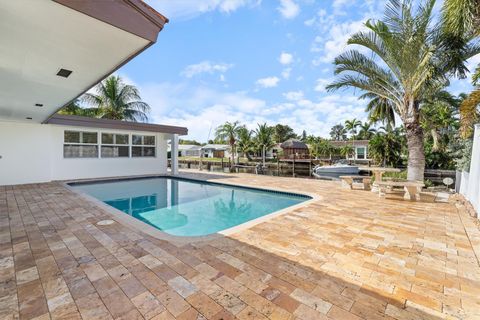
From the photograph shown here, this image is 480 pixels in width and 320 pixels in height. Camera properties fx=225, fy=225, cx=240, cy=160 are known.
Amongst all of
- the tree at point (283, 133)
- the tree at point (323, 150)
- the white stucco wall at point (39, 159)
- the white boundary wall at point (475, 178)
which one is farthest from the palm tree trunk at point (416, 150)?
the tree at point (283, 133)

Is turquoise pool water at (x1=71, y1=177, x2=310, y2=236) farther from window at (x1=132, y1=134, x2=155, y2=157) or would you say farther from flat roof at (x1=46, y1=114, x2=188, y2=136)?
flat roof at (x1=46, y1=114, x2=188, y2=136)

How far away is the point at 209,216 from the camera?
639 centimetres

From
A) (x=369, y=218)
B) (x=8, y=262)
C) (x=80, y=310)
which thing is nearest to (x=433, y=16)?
(x=369, y=218)

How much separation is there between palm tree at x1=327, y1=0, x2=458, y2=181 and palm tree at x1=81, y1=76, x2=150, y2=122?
623 inches

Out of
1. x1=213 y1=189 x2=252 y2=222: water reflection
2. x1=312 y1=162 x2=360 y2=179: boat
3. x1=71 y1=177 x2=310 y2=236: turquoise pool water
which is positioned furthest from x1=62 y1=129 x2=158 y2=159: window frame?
x1=312 y1=162 x2=360 y2=179: boat

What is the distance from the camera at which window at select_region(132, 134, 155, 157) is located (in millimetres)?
12836

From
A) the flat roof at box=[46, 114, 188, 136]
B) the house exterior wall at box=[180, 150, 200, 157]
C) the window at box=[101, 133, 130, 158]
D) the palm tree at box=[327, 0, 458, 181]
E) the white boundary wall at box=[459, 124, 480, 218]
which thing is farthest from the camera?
the house exterior wall at box=[180, 150, 200, 157]

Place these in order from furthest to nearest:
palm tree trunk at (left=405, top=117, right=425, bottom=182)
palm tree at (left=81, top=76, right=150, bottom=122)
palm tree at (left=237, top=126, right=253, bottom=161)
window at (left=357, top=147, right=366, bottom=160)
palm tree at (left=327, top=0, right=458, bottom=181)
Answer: window at (left=357, top=147, right=366, bottom=160) → palm tree at (left=237, top=126, right=253, bottom=161) → palm tree at (left=81, top=76, right=150, bottom=122) → palm tree trunk at (left=405, top=117, right=425, bottom=182) → palm tree at (left=327, top=0, right=458, bottom=181)

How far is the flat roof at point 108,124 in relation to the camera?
31.7ft

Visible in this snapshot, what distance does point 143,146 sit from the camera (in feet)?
43.3

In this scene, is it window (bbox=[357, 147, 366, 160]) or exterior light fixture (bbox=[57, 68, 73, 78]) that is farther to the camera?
window (bbox=[357, 147, 366, 160])

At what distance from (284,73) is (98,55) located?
16.6 m

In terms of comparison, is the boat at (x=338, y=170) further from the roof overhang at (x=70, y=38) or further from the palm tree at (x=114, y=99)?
the roof overhang at (x=70, y=38)

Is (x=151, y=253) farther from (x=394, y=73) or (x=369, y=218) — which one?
(x=394, y=73)
